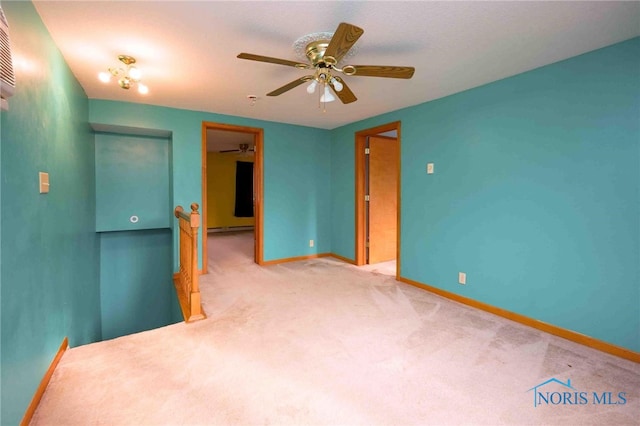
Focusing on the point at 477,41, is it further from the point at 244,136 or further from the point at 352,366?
the point at 244,136

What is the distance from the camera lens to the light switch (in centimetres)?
181

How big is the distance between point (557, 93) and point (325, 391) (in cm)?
285

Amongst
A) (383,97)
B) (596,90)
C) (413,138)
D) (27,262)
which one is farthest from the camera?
(413,138)

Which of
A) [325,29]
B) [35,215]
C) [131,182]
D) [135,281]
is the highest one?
[325,29]

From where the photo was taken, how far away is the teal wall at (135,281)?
4.46 m

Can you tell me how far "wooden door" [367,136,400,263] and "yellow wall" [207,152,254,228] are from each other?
15.8 ft

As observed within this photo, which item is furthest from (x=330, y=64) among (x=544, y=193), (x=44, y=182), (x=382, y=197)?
(x=382, y=197)

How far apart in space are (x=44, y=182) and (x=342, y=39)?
2004 mm

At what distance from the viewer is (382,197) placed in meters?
4.80

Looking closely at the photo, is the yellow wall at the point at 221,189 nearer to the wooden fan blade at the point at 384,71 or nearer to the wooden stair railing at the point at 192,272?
the wooden stair railing at the point at 192,272

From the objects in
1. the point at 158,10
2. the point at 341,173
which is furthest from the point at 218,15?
the point at 341,173

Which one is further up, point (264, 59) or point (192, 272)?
point (264, 59)

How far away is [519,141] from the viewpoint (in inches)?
105

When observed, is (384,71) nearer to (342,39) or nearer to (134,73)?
(342,39)
